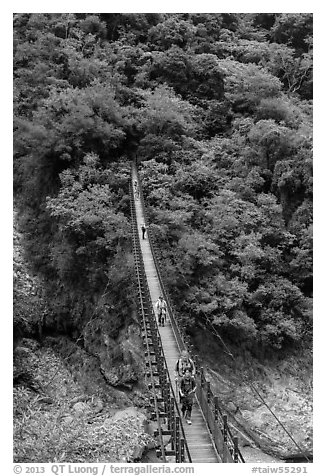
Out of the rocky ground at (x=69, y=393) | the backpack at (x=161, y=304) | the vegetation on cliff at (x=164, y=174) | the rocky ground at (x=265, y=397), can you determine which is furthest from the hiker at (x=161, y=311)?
the rocky ground at (x=265, y=397)

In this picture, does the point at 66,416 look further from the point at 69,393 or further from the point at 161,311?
the point at 161,311

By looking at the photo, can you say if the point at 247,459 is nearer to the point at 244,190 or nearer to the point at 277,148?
the point at 244,190

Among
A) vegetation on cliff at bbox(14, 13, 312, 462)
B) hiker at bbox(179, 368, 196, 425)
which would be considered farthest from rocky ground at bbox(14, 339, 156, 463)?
hiker at bbox(179, 368, 196, 425)

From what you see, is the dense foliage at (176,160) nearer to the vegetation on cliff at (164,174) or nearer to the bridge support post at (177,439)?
the vegetation on cliff at (164,174)

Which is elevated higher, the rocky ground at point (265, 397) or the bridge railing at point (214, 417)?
the bridge railing at point (214, 417)

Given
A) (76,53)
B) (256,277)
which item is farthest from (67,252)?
(76,53)

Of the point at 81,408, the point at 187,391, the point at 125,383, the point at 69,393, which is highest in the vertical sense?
the point at 187,391

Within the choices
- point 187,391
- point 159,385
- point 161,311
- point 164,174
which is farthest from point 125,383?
point 164,174
